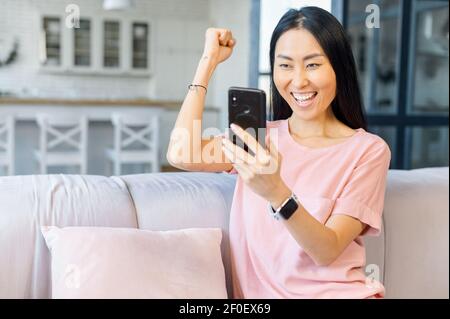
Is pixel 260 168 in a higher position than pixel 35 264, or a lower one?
higher

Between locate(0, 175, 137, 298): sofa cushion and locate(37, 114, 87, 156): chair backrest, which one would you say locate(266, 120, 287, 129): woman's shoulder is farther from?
locate(37, 114, 87, 156): chair backrest

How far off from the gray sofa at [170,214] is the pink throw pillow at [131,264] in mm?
65

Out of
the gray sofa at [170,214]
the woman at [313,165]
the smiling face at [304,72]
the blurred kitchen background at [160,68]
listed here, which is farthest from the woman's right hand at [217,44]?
the blurred kitchen background at [160,68]

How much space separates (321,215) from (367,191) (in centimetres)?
9

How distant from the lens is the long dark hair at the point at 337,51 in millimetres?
974

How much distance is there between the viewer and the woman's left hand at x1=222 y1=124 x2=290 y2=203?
0.78 metres

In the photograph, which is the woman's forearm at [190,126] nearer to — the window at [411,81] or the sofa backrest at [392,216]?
the sofa backrest at [392,216]

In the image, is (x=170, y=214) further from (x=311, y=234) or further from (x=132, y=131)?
(x=132, y=131)

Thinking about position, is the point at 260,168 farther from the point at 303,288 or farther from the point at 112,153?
the point at 112,153

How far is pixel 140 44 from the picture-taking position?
5.63m

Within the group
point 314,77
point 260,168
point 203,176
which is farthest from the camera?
point 203,176

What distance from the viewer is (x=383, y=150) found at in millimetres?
1017

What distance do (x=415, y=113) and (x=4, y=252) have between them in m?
2.52
